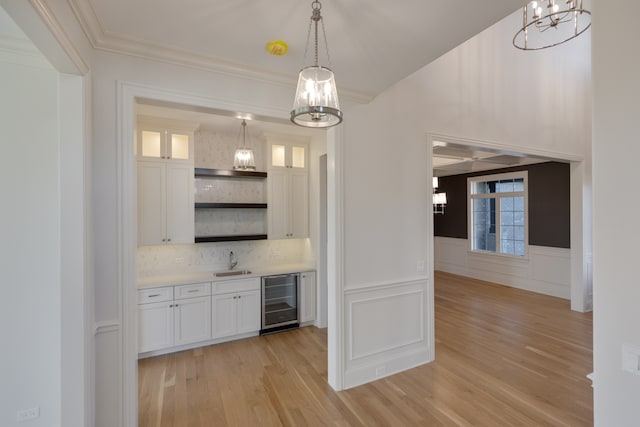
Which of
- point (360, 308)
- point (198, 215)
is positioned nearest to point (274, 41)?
point (360, 308)

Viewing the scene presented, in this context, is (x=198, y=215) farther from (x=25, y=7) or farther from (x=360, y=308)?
(x=25, y=7)

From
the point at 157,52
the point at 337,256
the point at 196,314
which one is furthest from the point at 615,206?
the point at 196,314

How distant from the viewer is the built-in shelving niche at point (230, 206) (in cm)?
410

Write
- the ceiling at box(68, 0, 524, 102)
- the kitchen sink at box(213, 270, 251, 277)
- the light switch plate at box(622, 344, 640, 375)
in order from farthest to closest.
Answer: the kitchen sink at box(213, 270, 251, 277)
the ceiling at box(68, 0, 524, 102)
the light switch plate at box(622, 344, 640, 375)

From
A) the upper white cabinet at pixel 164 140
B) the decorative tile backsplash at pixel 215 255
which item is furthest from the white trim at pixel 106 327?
the upper white cabinet at pixel 164 140

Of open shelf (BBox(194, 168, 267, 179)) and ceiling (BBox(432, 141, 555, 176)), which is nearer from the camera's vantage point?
open shelf (BBox(194, 168, 267, 179))

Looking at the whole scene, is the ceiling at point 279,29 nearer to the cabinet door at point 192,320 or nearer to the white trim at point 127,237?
the white trim at point 127,237

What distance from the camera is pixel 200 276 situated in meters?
3.85

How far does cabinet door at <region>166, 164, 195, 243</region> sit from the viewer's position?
12.1 feet

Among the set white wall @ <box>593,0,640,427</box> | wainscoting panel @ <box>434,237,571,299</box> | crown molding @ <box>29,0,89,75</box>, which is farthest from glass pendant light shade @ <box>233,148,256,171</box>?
wainscoting panel @ <box>434,237,571,299</box>

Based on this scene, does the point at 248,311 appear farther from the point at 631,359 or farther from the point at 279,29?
the point at 631,359

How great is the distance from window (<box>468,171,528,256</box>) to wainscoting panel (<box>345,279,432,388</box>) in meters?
4.61

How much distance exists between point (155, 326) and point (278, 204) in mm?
2184

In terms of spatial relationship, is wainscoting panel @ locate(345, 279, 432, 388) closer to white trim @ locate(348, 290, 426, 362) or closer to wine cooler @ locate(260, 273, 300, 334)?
white trim @ locate(348, 290, 426, 362)
